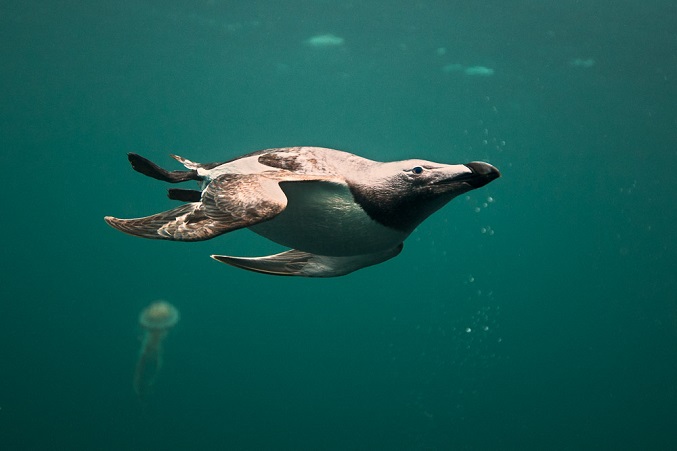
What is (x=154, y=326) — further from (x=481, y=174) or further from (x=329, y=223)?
(x=481, y=174)

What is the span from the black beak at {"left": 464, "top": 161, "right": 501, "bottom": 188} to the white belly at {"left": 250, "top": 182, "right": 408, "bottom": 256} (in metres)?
0.55

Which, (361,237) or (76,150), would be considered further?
(76,150)

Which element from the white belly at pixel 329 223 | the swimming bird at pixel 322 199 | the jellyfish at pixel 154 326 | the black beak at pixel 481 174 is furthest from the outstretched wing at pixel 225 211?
the jellyfish at pixel 154 326

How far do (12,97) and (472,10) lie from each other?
Result: 19.5 metres

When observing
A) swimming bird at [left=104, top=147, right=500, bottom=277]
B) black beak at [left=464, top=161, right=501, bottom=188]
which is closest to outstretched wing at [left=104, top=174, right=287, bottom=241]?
swimming bird at [left=104, top=147, right=500, bottom=277]

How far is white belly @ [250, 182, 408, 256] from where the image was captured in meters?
2.93

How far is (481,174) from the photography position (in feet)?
8.81

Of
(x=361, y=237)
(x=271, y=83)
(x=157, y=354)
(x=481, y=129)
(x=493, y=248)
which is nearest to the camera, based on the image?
(x=361, y=237)

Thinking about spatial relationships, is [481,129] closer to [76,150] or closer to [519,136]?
[519,136]

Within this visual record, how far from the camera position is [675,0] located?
1413cm

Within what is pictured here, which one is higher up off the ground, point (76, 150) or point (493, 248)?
point (76, 150)

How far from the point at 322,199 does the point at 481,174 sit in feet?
2.96

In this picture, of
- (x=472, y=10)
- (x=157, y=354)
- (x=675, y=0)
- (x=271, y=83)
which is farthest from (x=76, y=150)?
(x=675, y=0)

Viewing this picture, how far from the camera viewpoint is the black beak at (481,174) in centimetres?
269
